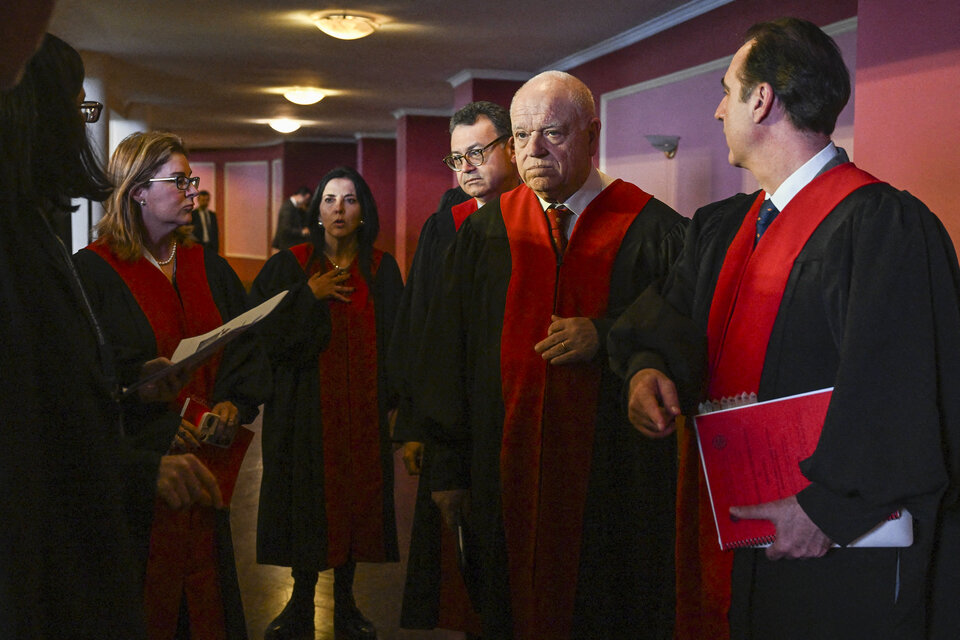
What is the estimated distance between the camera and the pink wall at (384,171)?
15188mm

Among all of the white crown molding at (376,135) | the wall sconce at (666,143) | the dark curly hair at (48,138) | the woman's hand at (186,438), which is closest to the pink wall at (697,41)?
the wall sconce at (666,143)

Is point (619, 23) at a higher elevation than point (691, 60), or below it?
higher

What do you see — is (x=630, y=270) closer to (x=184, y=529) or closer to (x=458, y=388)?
(x=458, y=388)

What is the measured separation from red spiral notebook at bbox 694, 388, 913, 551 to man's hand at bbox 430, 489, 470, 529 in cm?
84

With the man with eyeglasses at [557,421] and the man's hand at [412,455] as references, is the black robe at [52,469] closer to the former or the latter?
the man with eyeglasses at [557,421]

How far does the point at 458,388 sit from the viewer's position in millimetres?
2133

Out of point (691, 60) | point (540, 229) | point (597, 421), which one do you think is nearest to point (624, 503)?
point (597, 421)

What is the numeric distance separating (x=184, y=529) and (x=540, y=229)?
1219mm

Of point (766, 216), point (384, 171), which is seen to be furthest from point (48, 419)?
point (384, 171)

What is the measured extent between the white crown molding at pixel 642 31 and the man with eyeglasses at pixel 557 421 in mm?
4163

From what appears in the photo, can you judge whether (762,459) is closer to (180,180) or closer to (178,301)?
(178,301)

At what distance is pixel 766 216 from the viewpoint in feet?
5.14

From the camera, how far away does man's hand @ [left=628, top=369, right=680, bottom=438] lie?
1486mm

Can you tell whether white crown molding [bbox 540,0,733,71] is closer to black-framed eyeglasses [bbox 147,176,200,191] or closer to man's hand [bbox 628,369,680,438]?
black-framed eyeglasses [bbox 147,176,200,191]
